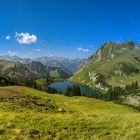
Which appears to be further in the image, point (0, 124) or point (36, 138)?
point (0, 124)

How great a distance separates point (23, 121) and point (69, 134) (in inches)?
184

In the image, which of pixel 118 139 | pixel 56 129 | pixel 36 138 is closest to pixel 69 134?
pixel 56 129

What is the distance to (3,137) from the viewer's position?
1803 cm

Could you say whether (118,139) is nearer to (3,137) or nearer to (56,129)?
(56,129)

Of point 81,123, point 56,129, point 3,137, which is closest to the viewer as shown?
point 3,137

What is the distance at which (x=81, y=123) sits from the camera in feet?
68.7

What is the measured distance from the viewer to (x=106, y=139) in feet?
60.2

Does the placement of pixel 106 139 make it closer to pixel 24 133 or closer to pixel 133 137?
pixel 133 137

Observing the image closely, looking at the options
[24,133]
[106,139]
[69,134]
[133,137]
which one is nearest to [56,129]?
[69,134]

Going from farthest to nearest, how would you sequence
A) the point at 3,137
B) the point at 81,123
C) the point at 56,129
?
1. the point at 81,123
2. the point at 56,129
3. the point at 3,137

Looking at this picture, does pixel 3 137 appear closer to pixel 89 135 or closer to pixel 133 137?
pixel 89 135

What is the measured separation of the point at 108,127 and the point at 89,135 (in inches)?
96.3

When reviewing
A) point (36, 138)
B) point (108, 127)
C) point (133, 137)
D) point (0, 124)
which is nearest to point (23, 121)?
point (0, 124)

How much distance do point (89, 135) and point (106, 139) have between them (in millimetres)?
1341
